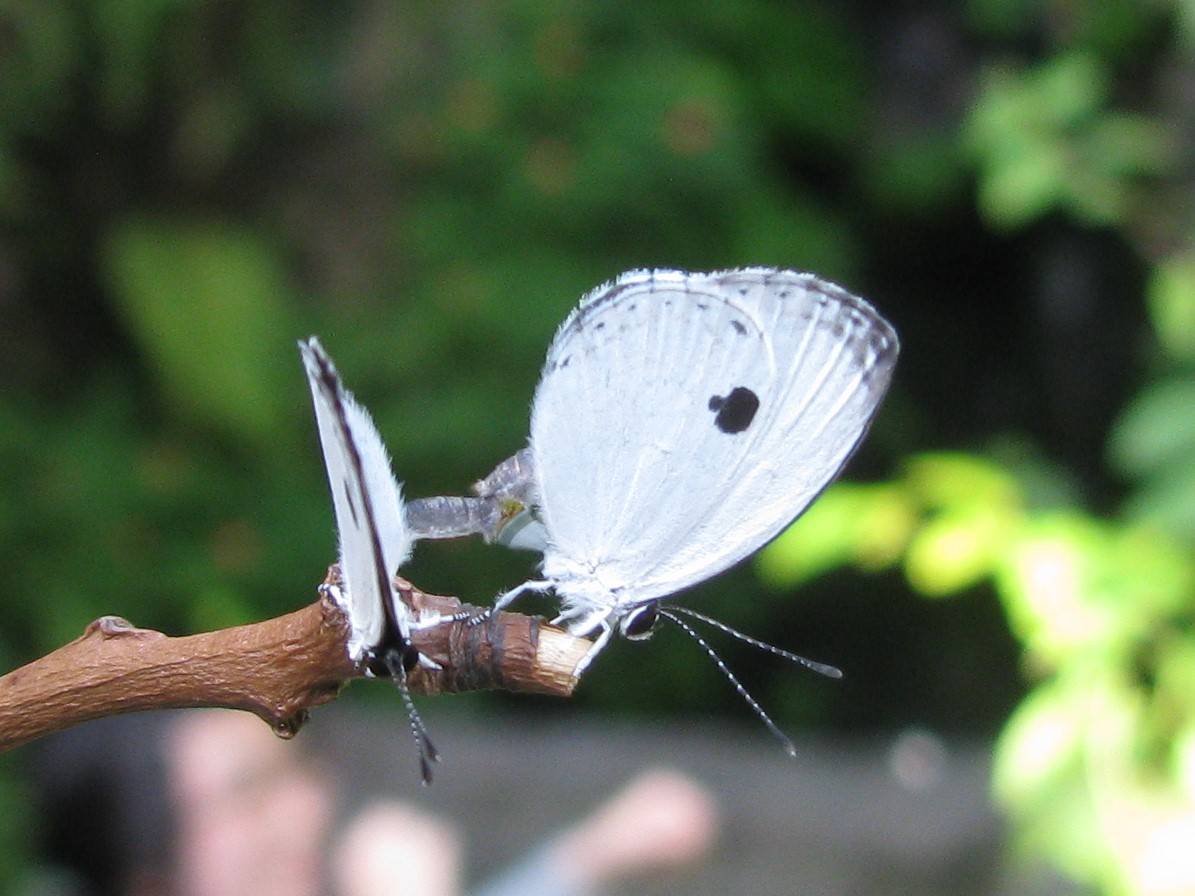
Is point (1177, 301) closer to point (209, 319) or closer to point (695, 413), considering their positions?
point (695, 413)

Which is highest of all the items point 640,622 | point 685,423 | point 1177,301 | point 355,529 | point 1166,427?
point 1177,301

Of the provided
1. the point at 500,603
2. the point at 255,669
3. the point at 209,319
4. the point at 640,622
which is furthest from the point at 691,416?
the point at 209,319

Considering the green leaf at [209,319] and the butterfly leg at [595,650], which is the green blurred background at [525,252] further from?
the butterfly leg at [595,650]

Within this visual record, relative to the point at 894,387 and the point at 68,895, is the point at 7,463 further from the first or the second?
the point at 894,387

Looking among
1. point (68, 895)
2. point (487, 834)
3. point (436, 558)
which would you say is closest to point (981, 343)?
point (436, 558)

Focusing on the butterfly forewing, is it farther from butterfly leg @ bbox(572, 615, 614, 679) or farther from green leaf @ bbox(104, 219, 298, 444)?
green leaf @ bbox(104, 219, 298, 444)

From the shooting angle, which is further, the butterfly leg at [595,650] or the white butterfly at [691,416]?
the white butterfly at [691,416]

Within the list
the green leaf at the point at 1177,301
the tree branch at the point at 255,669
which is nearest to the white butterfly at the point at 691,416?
the tree branch at the point at 255,669
